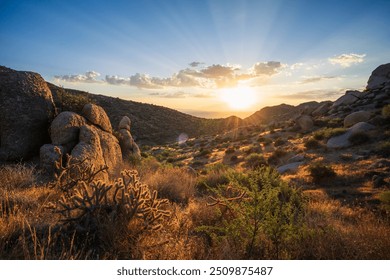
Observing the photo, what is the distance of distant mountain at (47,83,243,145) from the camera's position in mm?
47312

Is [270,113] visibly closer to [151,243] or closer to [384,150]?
[384,150]

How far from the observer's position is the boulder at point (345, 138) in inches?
653

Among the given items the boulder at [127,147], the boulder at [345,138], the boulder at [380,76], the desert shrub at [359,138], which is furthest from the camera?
the boulder at [380,76]

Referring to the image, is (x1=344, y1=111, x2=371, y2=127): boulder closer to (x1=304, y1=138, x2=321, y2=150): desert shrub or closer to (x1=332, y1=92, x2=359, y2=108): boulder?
(x1=304, y1=138, x2=321, y2=150): desert shrub

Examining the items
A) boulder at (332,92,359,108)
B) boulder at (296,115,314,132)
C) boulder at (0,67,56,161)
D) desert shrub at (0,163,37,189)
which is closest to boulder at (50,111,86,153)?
boulder at (0,67,56,161)

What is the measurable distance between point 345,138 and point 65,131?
1626cm

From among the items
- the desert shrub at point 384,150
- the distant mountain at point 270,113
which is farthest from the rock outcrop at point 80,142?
the distant mountain at point 270,113

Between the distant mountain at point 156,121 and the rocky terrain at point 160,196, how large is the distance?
99.0 ft

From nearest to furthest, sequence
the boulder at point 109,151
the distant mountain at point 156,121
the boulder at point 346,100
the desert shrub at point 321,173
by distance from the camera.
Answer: the boulder at point 109,151, the desert shrub at point 321,173, the boulder at point 346,100, the distant mountain at point 156,121

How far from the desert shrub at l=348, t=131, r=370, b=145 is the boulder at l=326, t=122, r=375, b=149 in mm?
249

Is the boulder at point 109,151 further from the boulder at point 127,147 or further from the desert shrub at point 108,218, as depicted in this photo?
the desert shrub at point 108,218
